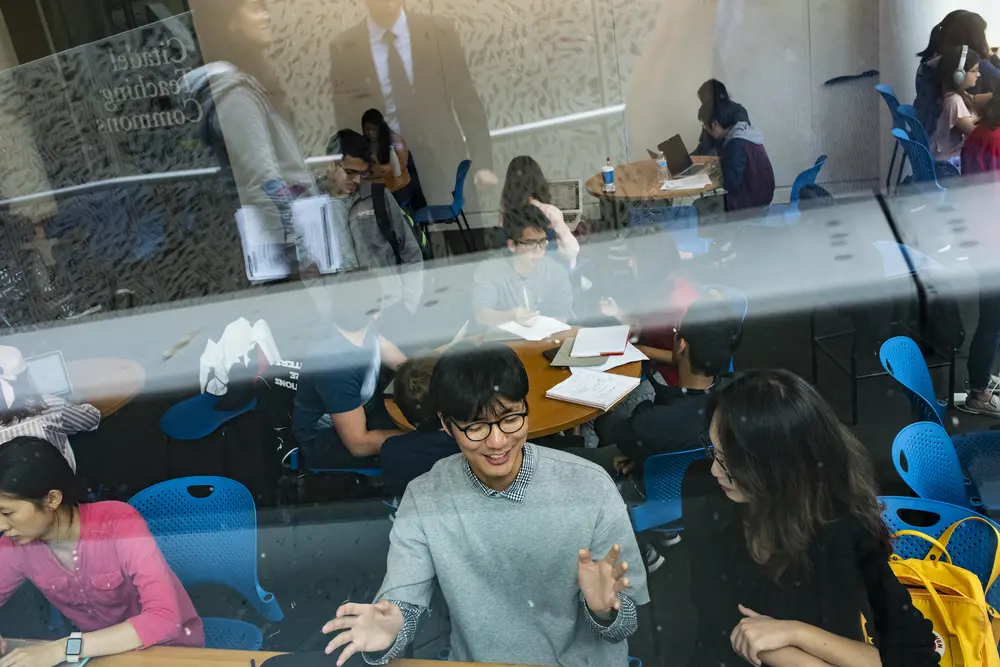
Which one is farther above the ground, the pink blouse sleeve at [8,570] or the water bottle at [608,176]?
the water bottle at [608,176]

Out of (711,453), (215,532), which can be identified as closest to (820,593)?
(711,453)

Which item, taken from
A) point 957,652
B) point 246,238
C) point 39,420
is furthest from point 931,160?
point 39,420

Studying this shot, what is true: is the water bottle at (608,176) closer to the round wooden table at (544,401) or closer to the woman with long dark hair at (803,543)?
the round wooden table at (544,401)

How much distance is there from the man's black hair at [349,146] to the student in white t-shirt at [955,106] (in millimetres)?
2992

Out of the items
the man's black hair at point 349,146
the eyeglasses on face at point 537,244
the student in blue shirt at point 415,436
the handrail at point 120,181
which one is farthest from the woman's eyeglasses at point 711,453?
the man's black hair at point 349,146

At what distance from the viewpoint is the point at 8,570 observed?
153 cm

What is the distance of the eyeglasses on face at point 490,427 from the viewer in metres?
1.30

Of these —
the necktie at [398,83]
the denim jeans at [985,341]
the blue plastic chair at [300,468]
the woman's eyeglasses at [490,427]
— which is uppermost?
the necktie at [398,83]

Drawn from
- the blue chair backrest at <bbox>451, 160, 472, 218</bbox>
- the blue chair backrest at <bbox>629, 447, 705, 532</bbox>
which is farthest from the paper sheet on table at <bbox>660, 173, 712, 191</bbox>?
the blue chair backrest at <bbox>629, 447, 705, 532</bbox>

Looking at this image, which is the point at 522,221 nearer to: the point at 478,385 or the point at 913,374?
the point at 913,374

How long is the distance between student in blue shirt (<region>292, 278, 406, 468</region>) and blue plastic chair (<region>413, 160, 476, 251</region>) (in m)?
1.76

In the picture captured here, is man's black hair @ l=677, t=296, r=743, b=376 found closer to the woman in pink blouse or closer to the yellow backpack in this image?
the yellow backpack

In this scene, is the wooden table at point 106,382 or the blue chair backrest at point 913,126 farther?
the blue chair backrest at point 913,126

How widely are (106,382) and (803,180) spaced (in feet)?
12.1
